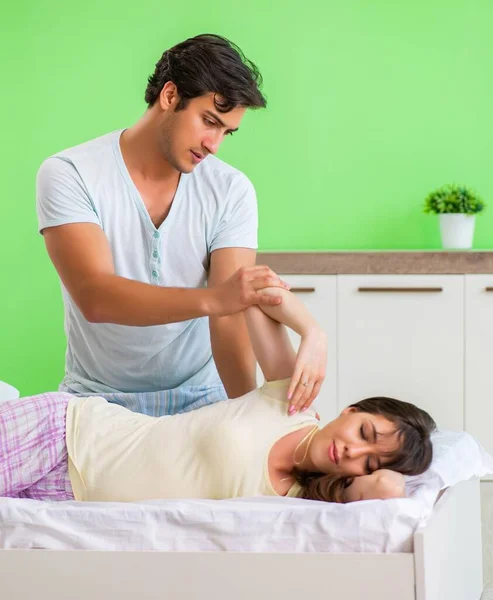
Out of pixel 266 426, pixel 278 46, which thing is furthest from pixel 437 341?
pixel 266 426

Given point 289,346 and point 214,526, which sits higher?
point 289,346

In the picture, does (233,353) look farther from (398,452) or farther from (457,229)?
(457,229)

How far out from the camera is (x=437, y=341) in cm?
365

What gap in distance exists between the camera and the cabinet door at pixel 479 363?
3611 mm

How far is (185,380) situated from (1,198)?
2.28 metres

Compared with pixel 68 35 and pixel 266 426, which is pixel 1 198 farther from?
pixel 266 426

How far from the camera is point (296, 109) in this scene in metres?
4.10

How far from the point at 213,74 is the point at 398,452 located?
0.86m

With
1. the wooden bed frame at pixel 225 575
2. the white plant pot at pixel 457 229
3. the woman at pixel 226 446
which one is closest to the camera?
the wooden bed frame at pixel 225 575

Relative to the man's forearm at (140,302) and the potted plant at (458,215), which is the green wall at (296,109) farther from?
the man's forearm at (140,302)

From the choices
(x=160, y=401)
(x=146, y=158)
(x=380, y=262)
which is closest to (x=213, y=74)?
(x=146, y=158)

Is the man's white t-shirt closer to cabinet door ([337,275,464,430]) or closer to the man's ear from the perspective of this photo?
the man's ear

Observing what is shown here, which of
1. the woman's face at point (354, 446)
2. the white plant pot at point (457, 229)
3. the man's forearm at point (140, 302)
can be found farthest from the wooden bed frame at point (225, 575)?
the white plant pot at point (457, 229)

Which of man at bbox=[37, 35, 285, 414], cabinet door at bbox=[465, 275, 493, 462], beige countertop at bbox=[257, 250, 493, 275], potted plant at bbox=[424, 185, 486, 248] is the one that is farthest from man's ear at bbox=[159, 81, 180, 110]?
potted plant at bbox=[424, 185, 486, 248]
